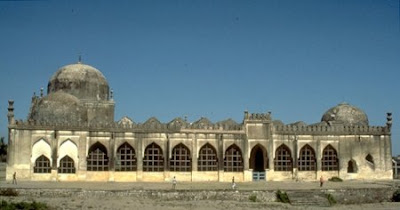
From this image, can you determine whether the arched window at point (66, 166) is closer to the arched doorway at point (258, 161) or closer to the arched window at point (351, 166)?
the arched doorway at point (258, 161)

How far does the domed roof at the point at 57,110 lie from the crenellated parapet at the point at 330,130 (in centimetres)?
1332

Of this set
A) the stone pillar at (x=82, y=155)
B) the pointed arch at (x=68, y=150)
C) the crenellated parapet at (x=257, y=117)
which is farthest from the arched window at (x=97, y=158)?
the crenellated parapet at (x=257, y=117)

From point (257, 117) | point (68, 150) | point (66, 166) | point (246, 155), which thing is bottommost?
point (66, 166)

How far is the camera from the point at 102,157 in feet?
108

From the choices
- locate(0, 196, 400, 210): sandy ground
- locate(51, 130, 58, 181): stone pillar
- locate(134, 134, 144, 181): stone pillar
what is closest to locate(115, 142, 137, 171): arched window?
locate(134, 134, 144, 181): stone pillar

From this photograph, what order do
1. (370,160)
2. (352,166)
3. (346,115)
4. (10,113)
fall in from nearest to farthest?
(10,113), (352,166), (370,160), (346,115)

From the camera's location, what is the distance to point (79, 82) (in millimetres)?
37625

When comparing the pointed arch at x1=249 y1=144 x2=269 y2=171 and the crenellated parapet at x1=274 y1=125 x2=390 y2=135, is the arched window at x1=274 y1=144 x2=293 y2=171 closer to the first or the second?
the pointed arch at x1=249 y1=144 x2=269 y2=171

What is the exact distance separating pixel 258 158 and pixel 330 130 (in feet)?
17.8

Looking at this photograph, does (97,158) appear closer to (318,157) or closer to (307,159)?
(307,159)

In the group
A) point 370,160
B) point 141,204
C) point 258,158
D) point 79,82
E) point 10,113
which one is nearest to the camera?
point 141,204

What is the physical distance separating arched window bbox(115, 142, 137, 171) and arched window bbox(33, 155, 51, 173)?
13.9 ft

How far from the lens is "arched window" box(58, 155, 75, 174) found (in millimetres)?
32000

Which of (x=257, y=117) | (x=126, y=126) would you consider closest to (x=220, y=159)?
(x=257, y=117)
